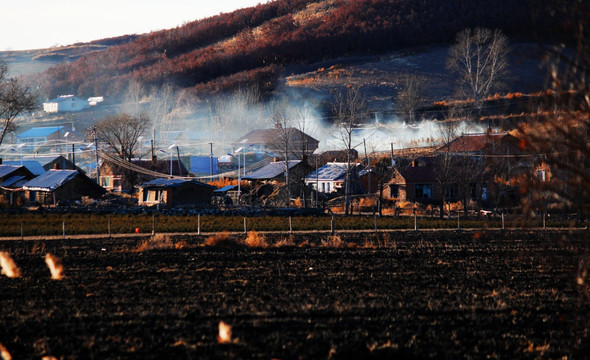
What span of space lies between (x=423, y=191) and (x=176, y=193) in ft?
65.4

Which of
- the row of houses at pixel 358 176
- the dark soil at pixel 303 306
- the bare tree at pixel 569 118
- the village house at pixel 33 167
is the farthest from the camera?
the village house at pixel 33 167

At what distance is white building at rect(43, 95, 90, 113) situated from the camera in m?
136

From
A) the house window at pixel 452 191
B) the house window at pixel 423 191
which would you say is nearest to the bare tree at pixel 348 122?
the house window at pixel 423 191

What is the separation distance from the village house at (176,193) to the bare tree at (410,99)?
4210 centimetres

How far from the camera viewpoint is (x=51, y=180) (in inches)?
2313

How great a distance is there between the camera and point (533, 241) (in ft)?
95.2

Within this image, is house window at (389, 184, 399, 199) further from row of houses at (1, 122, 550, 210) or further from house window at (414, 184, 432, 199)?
house window at (414, 184, 432, 199)

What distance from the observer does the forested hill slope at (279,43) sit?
138 m

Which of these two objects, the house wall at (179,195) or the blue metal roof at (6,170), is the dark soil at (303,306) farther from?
the blue metal roof at (6,170)

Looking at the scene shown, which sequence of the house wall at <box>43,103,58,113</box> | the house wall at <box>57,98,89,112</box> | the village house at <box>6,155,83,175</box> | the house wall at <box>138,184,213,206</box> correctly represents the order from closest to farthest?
the house wall at <box>138,184,213,206</box> < the village house at <box>6,155,83,175</box> < the house wall at <box>57,98,89,112</box> < the house wall at <box>43,103,58,113</box>

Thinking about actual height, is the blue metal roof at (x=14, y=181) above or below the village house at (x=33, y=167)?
below

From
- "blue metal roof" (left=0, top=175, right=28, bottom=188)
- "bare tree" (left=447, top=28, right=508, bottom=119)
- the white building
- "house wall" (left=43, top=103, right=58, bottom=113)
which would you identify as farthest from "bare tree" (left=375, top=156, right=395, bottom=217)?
"house wall" (left=43, top=103, right=58, bottom=113)

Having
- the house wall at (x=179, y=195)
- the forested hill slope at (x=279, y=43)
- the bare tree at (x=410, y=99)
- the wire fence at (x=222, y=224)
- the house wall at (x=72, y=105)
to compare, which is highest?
the forested hill slope at (x=279, y=43)

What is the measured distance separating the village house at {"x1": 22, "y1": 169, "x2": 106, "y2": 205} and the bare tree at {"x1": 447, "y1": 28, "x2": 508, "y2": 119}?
41.3 meters
